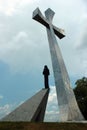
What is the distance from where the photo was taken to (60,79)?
57.7 feet

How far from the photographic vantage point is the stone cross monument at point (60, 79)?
1683cm

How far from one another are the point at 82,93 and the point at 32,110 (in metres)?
18.0

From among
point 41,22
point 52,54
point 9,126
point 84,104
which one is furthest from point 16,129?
point 84,104

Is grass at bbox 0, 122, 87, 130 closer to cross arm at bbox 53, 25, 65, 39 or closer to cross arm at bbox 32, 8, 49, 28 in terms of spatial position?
cross arm at bbox 32, 8, 49, 28

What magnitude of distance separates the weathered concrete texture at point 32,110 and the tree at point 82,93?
572 inches

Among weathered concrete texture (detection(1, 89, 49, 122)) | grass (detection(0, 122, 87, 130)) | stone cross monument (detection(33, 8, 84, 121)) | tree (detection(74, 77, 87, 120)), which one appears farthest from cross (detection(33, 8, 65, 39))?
tree (detection(74, 77, 87, 120))

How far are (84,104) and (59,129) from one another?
2071 cm

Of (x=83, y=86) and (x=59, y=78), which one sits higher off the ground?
(x=83, y=86)

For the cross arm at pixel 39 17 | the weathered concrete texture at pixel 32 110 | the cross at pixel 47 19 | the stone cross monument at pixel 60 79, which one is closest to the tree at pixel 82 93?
the cross at pixel 47 19

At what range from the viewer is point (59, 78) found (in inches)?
695

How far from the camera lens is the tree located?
109ft

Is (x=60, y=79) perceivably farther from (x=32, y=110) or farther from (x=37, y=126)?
(x=37, y=126)

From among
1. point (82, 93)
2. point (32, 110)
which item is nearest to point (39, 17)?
point (32, 110)

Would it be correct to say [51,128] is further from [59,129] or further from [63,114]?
[63,114]
